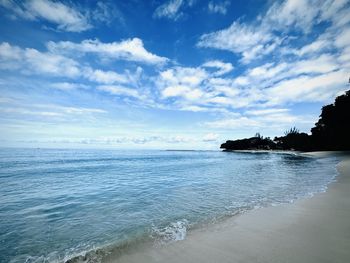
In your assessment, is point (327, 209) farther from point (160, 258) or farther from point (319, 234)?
point (160, 258)

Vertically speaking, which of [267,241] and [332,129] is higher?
[332,129]

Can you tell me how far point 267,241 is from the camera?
5891mm

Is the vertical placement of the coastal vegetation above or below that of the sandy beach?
above

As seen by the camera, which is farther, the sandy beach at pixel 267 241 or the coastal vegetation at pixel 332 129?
the coastal vegetation at pixel 332 129

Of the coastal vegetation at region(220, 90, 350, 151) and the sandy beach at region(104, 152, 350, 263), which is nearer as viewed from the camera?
the sandy beach at region(104, 152, 350, 263)

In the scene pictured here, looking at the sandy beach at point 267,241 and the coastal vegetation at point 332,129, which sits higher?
the coastal vegetation at point 332,129

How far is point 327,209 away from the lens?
870 centimetres

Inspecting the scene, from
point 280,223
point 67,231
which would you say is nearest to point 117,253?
point 67,231

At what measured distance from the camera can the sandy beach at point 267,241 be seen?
5020 millimetres

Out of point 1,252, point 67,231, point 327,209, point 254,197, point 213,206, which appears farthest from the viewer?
point 254,197

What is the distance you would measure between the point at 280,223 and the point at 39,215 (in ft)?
36.6

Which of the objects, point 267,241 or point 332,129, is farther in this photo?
point 332,129

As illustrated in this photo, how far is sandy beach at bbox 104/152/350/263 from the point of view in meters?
5.02

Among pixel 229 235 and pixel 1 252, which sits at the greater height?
pixel 229 235
